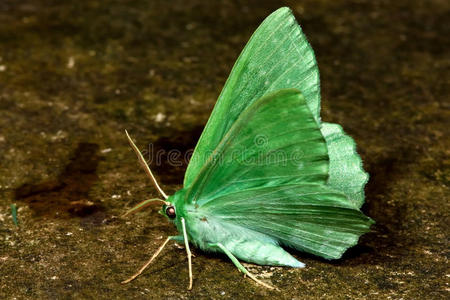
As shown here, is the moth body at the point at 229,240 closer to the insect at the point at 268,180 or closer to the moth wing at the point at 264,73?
the insect at the point at 268,180

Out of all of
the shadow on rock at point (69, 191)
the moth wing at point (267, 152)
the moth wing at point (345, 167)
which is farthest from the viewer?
the shadow on rock at point (69, 191)

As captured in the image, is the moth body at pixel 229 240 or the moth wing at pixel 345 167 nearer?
the moth body at pixel 229 240

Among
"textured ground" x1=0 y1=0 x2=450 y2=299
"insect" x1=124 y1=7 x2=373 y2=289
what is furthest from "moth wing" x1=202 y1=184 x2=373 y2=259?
"textured ground" x1=0 y1=0 x2=450 y2=299

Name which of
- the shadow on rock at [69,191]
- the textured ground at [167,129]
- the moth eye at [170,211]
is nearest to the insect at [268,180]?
the moth eye at [170,211]

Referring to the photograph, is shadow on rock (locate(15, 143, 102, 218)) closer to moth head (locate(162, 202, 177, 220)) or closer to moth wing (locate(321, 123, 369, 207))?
moth head (locate(162, 202, 177, 220))

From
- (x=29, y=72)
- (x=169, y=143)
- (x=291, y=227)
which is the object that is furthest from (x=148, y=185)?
(x=29, y=72)

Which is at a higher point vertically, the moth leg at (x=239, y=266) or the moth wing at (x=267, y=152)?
the moth wing at (x=267, y=152)

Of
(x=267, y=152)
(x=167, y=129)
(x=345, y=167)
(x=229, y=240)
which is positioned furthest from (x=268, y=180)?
(x=167, y=129)

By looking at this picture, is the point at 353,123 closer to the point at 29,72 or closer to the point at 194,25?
the point at 194,25
